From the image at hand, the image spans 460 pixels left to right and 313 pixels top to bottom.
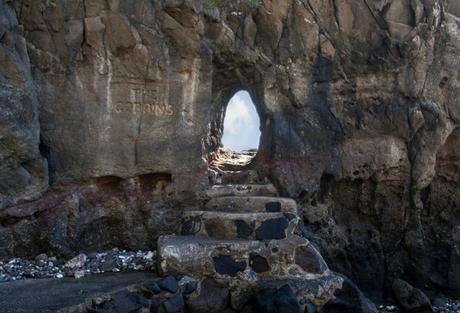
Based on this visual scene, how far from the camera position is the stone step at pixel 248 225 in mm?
7422

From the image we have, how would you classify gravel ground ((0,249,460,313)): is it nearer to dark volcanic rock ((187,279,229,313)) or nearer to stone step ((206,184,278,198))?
dark volcanic rock ((187,279,229,313))

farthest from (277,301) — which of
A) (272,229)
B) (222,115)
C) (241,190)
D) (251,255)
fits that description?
(222,115)

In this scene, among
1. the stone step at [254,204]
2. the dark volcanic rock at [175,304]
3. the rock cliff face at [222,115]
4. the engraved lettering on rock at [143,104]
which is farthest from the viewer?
the engraved lettering on rock at [143,104]

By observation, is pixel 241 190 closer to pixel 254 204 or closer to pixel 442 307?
pixel 254 204

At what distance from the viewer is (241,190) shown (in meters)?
9.27

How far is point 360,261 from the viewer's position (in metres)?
10.9

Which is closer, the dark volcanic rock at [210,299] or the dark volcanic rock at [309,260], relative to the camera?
the dark volcanic rock at [210,299]

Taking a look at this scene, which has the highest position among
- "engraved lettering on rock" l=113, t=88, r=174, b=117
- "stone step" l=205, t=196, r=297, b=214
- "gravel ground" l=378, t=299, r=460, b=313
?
"engraved lettering on rock" l=113, t=88, r=174, b=117

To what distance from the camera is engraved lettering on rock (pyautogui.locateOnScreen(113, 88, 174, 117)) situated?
28.7ft

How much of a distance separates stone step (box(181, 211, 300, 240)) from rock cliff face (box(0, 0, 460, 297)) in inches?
55.4

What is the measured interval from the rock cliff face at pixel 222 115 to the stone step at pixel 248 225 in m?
1.41

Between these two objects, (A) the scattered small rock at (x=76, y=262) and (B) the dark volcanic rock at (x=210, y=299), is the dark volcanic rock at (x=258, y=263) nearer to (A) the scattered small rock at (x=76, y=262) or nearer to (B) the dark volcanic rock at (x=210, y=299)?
(B) the dark volcanic rock at (x=210, y=299)

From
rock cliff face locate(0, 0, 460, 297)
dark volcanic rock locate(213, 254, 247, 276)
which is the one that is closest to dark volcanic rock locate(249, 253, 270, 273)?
dark volcanic rock locate(213, 254, 247, 276)

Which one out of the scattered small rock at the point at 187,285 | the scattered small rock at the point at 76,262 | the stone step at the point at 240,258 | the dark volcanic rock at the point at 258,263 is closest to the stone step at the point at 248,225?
the stone step at the point at 240,258
